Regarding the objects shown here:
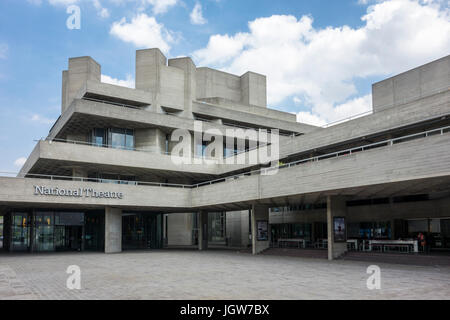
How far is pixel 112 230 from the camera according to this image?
33.7 metres

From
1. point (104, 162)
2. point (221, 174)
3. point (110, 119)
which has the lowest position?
point (221, 174)

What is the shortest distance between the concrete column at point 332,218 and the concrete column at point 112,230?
1775 centimetres

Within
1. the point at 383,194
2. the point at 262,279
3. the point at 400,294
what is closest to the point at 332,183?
the point at 383,194

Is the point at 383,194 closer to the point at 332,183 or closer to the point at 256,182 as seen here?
the point at 332,183

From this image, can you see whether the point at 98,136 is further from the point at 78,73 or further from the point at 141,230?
the point at 141,230

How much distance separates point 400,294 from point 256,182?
56.7 ft

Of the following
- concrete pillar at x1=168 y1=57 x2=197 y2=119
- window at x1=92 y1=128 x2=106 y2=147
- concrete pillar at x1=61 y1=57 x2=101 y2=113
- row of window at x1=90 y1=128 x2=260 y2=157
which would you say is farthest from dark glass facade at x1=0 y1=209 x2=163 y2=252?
concrete pillar at x1=61 y1=57 x2=101 y2=113

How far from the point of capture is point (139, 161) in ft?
119

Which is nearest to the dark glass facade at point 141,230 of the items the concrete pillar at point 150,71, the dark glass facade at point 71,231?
the dark glass facade at point 71,231

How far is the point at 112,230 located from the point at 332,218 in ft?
59.9

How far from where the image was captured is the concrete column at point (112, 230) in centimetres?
3325
